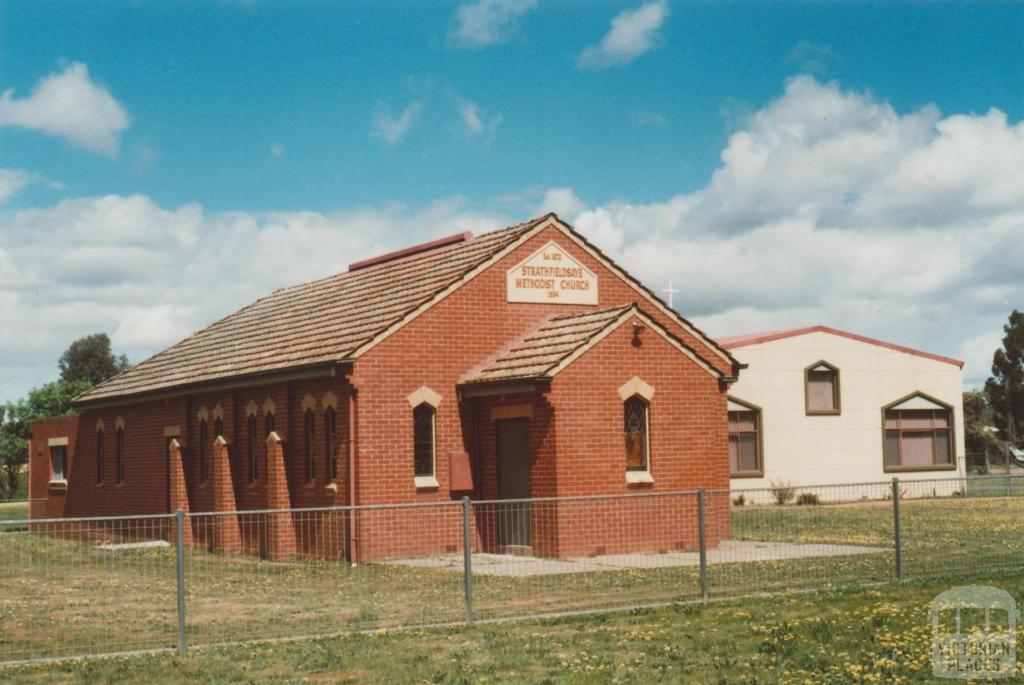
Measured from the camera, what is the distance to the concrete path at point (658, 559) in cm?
1966

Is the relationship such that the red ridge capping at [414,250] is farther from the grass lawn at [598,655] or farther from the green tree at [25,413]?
the green tree at [25,413]

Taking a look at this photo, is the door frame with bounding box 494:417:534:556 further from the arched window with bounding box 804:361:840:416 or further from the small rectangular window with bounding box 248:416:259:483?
the arched window with bounding box 804:361:840:416

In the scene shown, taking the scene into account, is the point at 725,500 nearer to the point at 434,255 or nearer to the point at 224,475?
the point at 434,255

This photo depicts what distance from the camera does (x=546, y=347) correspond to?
2562 centimetres

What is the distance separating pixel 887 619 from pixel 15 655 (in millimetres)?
9702

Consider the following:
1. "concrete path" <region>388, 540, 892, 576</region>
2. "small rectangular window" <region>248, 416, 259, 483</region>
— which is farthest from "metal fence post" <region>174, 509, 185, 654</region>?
"small rectangular window" <region>248, 416, 259, 483</region>

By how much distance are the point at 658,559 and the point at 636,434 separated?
15.6 ft

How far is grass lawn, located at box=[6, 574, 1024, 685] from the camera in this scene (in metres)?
11.9

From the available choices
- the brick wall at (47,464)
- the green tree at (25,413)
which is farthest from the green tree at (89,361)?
the brick wall at (47,464)

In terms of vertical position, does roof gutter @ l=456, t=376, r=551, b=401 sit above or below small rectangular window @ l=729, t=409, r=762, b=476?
above

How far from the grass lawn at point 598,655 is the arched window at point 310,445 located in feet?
40.9

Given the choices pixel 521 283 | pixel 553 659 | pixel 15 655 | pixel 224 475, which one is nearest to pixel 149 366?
pixel 224 475

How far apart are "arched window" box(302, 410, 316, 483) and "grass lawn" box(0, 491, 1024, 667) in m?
4.82

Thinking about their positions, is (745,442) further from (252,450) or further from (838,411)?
(252,450)
